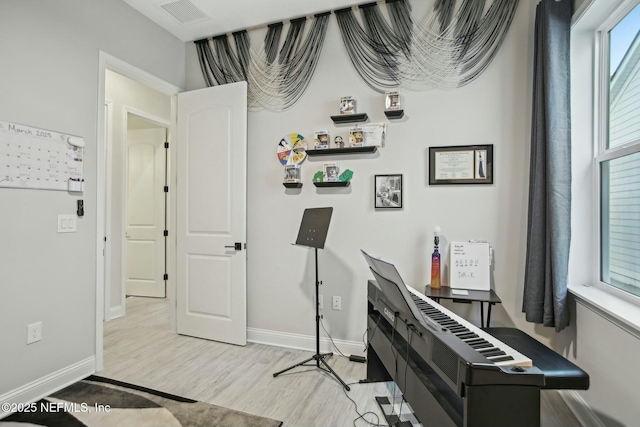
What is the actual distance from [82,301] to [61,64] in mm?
1648

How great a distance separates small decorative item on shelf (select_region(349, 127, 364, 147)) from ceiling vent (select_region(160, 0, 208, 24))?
164 cm

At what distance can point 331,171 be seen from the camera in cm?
273

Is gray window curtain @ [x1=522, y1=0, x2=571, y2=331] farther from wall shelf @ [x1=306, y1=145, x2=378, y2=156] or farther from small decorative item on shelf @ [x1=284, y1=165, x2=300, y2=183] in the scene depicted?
small decorative item on shelf @ [x1=284, y1=165, x2=300, y2=183]

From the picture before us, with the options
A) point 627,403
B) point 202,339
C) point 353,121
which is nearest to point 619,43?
point 353,121

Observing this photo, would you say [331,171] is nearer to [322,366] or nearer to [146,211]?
[322,366]

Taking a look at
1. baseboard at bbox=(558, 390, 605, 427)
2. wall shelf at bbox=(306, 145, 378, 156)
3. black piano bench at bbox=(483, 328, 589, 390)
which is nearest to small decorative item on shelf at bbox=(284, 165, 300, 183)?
wall shelf at bbox=(306, 145, 378, 156)

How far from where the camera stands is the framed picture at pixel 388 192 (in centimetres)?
262

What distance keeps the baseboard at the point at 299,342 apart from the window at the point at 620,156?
177cm

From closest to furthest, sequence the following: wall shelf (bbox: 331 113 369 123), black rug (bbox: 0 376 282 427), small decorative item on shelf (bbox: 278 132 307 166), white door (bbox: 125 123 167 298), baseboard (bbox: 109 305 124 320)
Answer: black rug (bbox: 0 376 282 427), wall shelf (bbox: 331 113 369 123), small decorative item on shelf (bbox: 278 132 307 166), baseboard (bbox: 109 305 124 320), white door (bbox: 125 123 167 298)

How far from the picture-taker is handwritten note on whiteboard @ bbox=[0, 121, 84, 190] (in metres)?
1.97

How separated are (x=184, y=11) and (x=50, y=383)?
9.65 ft

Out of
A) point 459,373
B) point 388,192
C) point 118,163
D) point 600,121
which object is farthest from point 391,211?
point 118,163

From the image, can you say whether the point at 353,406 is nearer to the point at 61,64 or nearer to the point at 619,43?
→ the point at 619,43

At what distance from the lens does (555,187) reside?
6.48 feet
